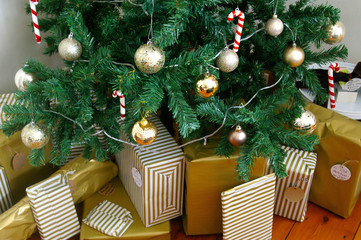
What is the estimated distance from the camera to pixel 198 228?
1.03m

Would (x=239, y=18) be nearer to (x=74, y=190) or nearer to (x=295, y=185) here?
(x=295, y=185)

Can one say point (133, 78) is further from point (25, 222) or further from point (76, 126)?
point (25, 222)

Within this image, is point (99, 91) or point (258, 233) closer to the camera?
point (99, 91)

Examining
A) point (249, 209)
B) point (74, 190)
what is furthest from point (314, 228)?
point (74, 190)

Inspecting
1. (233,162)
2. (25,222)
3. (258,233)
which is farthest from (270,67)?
(25,222)

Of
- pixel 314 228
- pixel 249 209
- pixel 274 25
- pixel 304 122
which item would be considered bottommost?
pixel 314 228

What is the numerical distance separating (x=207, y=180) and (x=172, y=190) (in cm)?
11

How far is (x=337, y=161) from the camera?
3.36 feet

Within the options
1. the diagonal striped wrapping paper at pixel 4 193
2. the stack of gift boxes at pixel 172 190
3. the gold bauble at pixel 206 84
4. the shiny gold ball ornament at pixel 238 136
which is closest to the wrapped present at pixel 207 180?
the stack of gift boxes at pixel 172 190

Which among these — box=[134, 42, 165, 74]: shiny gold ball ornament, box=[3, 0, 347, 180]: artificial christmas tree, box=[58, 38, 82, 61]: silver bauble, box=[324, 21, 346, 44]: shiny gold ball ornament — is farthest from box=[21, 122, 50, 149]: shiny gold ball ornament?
box=[324, 21, 346, 44]: shiny gold ball ornament

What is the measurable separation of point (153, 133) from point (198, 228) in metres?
0.43

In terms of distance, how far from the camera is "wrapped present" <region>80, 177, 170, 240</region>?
3.19 feet

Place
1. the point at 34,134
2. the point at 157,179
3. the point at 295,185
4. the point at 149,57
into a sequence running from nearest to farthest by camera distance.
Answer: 1. the point at 149,57
2. the point at 34,134
3. the point at 157,179
4. the point at 295,185

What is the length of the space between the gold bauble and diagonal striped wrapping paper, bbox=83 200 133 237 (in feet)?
1.65
